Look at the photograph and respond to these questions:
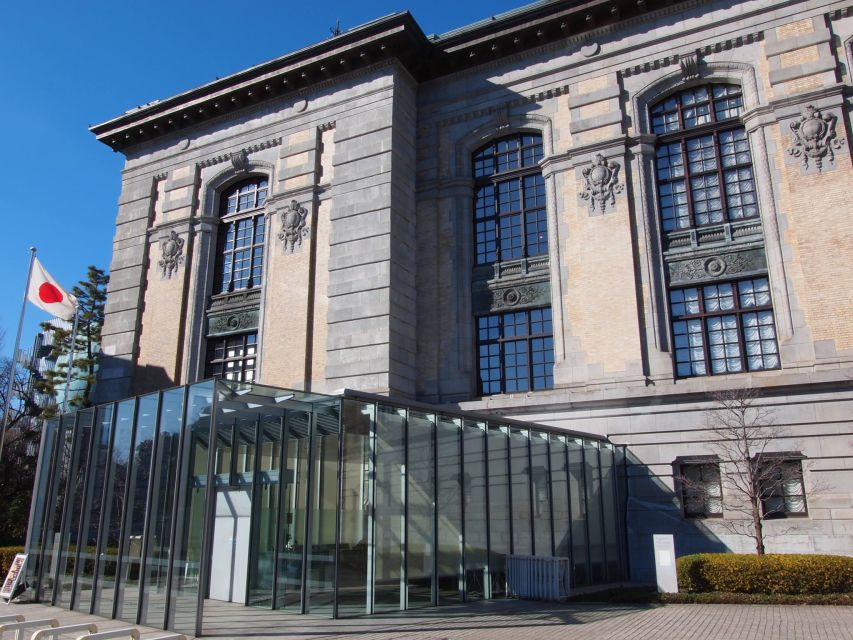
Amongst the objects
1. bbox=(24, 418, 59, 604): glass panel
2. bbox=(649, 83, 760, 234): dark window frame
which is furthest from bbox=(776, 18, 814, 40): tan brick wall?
bbox=(24, 418, 59, 604): glass panel

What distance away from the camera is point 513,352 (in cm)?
2411

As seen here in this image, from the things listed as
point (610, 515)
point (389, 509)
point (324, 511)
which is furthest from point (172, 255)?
point (610, 515)

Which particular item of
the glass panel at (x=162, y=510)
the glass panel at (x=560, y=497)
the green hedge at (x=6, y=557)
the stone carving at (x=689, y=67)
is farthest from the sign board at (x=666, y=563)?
the green hedge at (x=6, y=557)

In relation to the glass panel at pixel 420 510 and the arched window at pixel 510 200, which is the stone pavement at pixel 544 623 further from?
the arched window at pixel 510 200

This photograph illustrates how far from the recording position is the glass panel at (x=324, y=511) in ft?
44.3

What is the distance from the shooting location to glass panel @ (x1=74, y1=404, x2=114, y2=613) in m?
14.7

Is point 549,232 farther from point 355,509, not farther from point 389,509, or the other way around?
point 355,509

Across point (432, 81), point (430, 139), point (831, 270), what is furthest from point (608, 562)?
point (432, 81)

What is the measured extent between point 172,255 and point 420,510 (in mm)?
19279

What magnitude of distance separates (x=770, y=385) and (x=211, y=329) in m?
20.0

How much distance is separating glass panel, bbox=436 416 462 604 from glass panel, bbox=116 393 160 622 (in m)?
5.93

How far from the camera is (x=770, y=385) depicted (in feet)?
63.2

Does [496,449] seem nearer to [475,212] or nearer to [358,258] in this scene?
[358,258]

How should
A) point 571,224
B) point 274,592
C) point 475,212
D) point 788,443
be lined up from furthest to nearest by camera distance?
point 475,212
point 571,224
point 788,443
point 274,592
